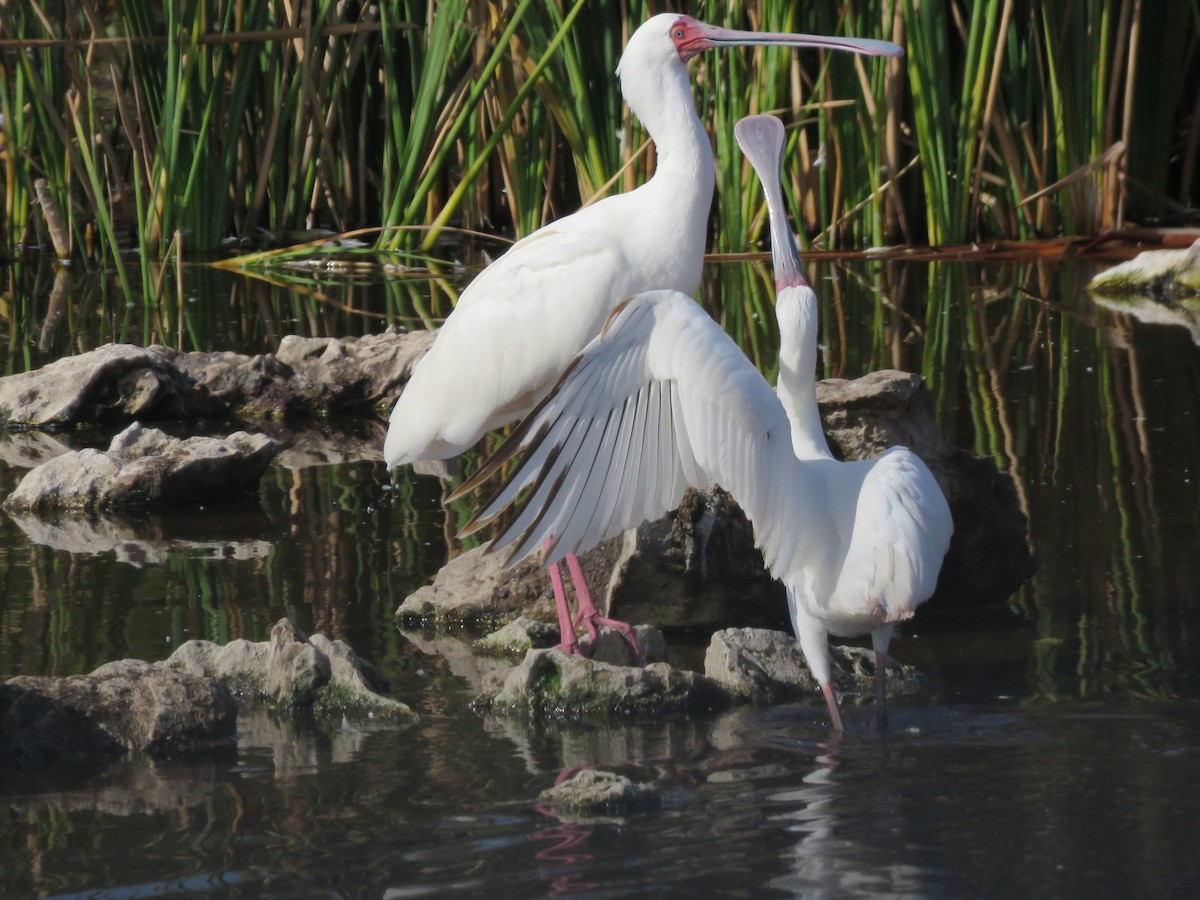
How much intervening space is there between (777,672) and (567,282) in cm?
132

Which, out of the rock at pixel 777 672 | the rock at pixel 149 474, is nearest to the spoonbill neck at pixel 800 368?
the rock at pixel 777 672

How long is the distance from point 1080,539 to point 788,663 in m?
1.32

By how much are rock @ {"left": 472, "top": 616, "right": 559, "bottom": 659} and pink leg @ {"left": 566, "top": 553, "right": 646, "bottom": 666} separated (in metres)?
0.10

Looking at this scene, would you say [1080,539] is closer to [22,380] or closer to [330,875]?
[330,875]

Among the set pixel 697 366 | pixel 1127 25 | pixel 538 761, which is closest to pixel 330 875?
pixel 538 761

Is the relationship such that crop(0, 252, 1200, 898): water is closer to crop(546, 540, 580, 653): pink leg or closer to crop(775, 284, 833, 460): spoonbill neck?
crop(546, 540, 580, 653): pink leg

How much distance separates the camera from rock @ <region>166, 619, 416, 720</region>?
12.2 feet

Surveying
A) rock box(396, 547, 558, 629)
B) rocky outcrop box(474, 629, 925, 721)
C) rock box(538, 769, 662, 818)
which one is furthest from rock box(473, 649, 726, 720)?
rock box(396, 547, 558, 629)

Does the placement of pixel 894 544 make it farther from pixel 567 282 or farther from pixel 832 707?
pixel 567 282

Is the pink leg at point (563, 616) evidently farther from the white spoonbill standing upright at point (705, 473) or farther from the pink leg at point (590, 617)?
the white spoonbill standing upright at point (705, 473)

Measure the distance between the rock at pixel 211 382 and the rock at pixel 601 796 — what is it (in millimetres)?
4104

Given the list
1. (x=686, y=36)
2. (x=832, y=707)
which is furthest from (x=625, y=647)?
(x=686, y=36)

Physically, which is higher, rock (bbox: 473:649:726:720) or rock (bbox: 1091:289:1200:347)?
rock (bbox: 1091:289:1200:347)

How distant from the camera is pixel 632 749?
3.56 m
